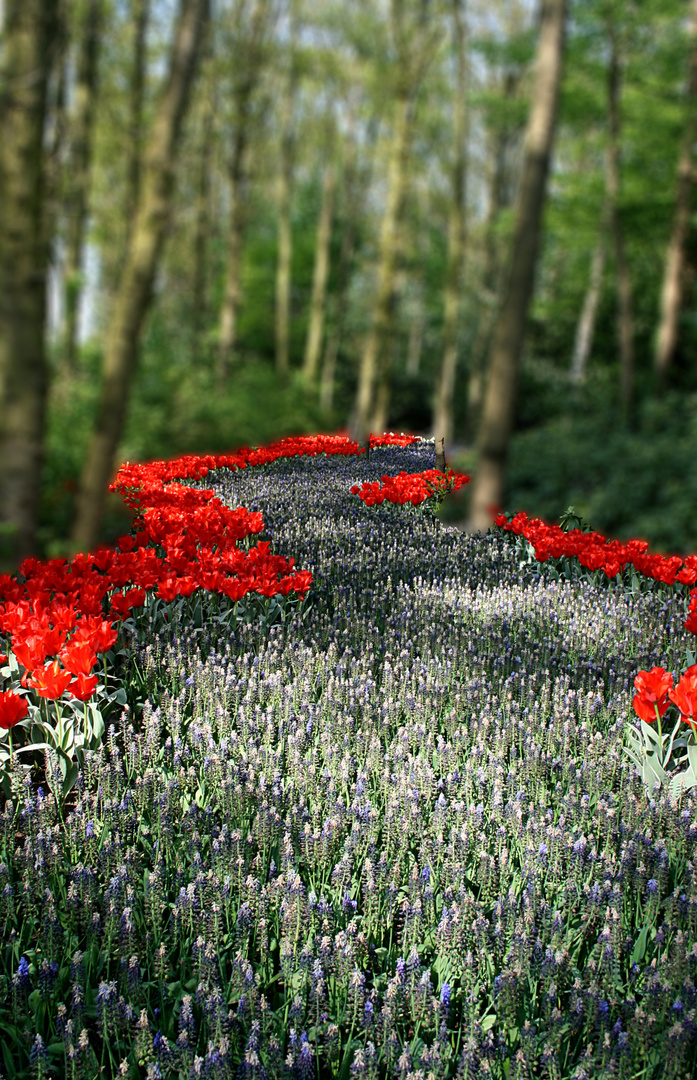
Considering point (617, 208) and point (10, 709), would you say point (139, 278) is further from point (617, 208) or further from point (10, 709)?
point (617, 208)

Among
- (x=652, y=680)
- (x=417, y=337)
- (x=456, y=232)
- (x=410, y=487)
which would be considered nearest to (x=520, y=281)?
(x=410, y=487)

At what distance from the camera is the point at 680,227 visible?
1595 centimetres

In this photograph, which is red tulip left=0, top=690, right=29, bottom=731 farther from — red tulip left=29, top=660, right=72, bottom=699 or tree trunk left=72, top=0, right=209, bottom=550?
tree trunk left=72, top=0, right=209, bottom=550

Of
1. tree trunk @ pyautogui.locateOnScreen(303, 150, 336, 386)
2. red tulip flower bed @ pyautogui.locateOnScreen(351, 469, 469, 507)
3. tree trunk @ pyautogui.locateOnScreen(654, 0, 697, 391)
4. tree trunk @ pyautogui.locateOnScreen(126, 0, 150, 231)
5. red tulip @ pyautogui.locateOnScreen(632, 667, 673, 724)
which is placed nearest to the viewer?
red tulip @ pyautogui.locateOnScreen(632, 667, 673, 724)

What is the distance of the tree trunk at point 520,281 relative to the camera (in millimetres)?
6465

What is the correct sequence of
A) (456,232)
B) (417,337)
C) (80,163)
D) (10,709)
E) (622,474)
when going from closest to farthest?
(10,709), (80,163), (622,474), (456,232), (417,337)

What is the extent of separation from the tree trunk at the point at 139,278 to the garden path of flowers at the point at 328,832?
0.43 metres

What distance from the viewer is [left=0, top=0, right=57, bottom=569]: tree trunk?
3885 mm

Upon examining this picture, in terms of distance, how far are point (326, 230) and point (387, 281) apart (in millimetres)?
12025

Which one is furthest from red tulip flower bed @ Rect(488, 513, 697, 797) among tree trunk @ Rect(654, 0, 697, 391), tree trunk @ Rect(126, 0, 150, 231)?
tree trunk @ Rect(654, 0, 697, 391)

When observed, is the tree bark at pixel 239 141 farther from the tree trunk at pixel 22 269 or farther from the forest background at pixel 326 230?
the tree trunk at pixel 22 269

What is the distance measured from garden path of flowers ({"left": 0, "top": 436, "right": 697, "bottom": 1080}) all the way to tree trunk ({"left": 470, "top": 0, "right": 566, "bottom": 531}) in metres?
1.66

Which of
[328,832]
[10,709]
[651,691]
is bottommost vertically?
[328,832]

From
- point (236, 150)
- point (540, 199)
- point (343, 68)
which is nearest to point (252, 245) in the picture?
point (343, 68)
